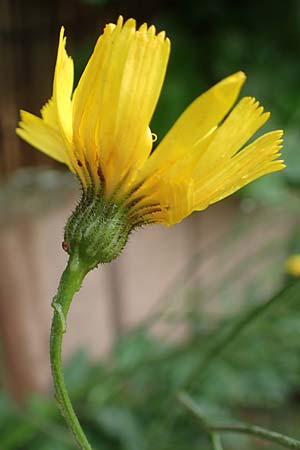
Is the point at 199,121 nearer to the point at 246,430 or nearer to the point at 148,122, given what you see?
the point at 148,122

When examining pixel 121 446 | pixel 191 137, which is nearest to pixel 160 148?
pixel 191 137

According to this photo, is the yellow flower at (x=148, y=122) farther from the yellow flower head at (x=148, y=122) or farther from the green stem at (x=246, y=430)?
the green stem at (x=246, y=430)

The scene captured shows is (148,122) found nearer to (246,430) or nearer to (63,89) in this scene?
(63,89)

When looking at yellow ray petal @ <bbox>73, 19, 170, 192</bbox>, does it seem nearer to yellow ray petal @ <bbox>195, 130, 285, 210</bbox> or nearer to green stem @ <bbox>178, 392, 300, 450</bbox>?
yellow ray petal @ <bbox>195, 130, 285, 210</bbox>

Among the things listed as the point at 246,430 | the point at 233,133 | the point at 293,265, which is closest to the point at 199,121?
the point at 233,133

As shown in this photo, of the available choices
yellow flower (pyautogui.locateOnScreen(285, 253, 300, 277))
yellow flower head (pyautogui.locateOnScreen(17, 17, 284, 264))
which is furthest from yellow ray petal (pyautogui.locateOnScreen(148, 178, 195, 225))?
yellow flower (pyautogui.locateOnScreen(285, 253, 300, 277))

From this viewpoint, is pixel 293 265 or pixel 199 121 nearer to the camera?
pixel 199 121

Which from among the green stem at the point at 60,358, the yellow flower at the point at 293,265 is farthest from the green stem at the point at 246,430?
the yellow flower at the point at 293,265

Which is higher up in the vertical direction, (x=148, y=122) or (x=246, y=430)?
(x=148, y=122)
